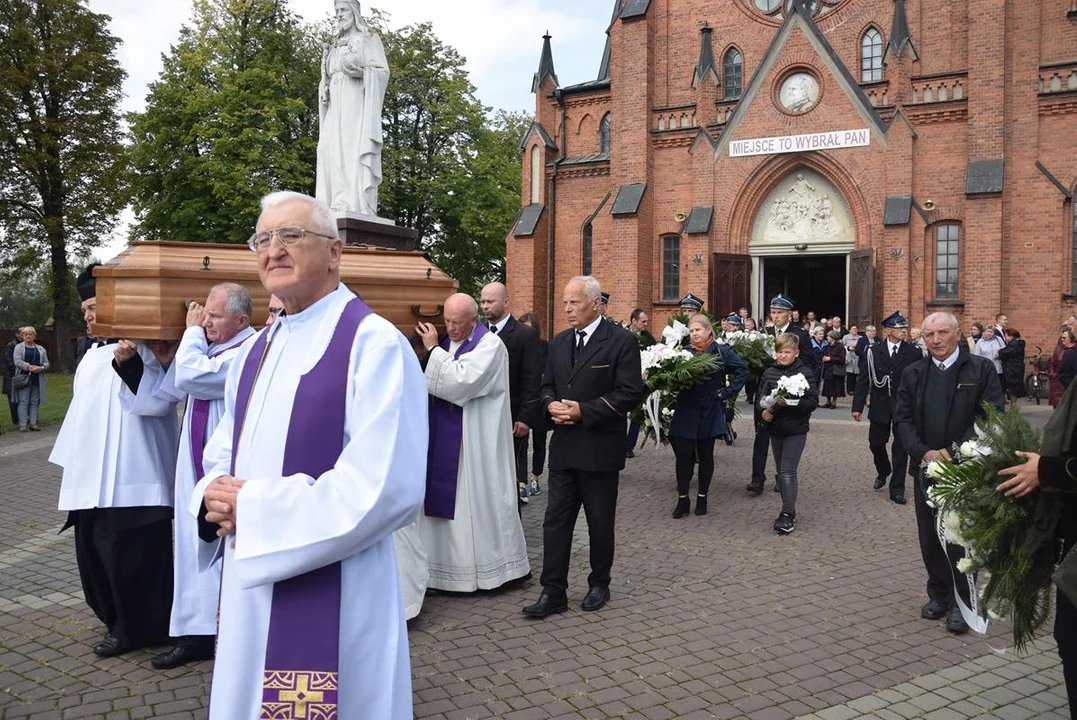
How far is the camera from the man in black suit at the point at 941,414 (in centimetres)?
534

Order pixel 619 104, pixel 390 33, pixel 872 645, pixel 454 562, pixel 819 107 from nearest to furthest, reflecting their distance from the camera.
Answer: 1. pixel 872 645
2. pixel 454 562
3. pixel 819 107
4. pixel 619 104
5. pixel 390 33

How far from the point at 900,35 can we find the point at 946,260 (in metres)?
6.42

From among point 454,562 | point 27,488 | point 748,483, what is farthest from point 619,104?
point 454,562

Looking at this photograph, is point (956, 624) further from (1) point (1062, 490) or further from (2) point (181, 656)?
(2) point (181, 656)

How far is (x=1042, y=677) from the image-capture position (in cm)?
445

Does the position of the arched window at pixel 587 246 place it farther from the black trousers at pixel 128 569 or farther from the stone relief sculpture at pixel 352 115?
the black trousers at pixel 128 569

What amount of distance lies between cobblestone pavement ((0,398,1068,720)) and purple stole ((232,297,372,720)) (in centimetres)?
182

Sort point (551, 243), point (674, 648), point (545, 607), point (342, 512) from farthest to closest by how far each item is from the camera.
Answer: point (551, 243) → point (545, 607) → point (674, 648) → point (342, 512)

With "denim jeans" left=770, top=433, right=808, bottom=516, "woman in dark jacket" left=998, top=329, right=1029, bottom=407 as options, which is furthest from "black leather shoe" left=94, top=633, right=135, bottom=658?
"woman in dark jacket" left=998, top=329, right=1029, bottom=407

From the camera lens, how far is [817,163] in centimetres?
2358

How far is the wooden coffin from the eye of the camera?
439 centimetres

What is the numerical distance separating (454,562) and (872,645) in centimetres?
272

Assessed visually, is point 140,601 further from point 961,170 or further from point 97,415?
point 961,170

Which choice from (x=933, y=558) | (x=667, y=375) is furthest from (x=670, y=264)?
(x=933, y=558)
